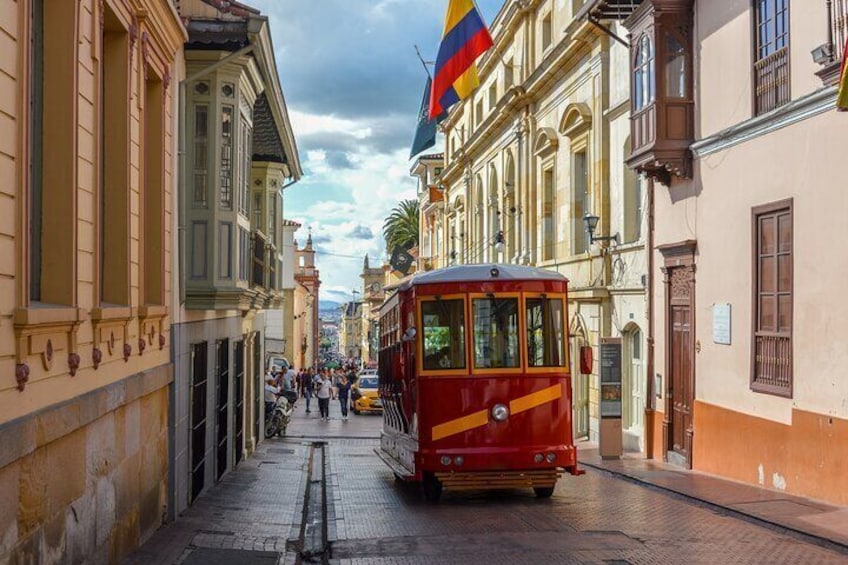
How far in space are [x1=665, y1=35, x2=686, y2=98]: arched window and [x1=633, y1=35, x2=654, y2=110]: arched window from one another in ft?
0.91

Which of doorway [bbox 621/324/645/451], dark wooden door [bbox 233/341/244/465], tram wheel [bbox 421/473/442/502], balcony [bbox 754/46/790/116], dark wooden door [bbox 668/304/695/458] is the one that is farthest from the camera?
doorway [bbox 621/324/645/451]

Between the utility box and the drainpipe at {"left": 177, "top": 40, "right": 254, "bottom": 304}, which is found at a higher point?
the drainpipe at {"left": 177, "top": 40, "right": 254, "bottom": 304}

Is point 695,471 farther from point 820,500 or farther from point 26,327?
point 26,327

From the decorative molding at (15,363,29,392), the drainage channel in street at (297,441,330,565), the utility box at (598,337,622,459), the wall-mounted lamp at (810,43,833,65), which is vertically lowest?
the drainage channel in street at (297,441,330,565)

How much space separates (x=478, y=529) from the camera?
1114 cm

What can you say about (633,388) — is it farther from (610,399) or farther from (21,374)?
(21,374)

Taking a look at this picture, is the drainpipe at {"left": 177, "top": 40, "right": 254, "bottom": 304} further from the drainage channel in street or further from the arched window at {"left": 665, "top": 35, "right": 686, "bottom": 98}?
the arched window at {"left": 665, "top": 35, "right": 686, "bottom": 98}

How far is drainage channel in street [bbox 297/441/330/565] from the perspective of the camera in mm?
10609

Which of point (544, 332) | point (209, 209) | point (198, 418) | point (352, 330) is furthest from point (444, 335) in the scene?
point (352, 330)

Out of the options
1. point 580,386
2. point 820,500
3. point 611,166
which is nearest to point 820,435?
point 820,500

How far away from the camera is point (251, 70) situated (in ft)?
46.3

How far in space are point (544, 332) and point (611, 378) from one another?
6.59 metres

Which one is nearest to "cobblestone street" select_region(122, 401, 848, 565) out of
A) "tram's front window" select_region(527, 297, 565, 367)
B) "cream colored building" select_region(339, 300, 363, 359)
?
"tram's front window" select_region(527, 297, 565, 367)

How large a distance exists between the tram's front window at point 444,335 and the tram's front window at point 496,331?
0.19 meters
